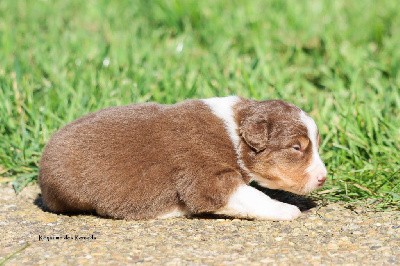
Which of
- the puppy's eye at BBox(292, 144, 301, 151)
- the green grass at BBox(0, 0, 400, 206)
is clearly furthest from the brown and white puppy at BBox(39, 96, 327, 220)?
the green grass at BBox(0, 0, 400, 206)

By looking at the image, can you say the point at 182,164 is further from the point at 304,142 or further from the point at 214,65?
the point at 214,65

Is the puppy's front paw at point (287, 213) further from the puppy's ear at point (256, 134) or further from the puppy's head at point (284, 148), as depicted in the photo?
the puppy's ear at point (256, 134)

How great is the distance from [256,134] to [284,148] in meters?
0.21

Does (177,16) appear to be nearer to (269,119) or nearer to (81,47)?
(81,47)

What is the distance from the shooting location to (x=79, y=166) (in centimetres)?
520

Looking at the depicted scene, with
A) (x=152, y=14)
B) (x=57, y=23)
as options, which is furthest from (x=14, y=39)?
(x=152, y=14)

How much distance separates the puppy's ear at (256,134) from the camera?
5.22 m

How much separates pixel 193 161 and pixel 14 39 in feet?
13.6

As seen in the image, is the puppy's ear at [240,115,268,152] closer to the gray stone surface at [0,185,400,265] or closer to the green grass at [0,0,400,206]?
the gray stone surface at [0,185,400,265]

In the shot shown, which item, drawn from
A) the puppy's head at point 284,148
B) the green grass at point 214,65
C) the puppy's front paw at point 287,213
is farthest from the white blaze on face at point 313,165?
the green grass at point 214,65

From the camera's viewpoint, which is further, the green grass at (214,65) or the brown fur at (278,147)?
the green grass at (214,65)

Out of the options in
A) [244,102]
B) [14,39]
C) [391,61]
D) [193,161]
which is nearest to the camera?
[193,161]

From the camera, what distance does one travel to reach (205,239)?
191 inches

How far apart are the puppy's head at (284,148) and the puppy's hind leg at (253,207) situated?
0.57 feet
